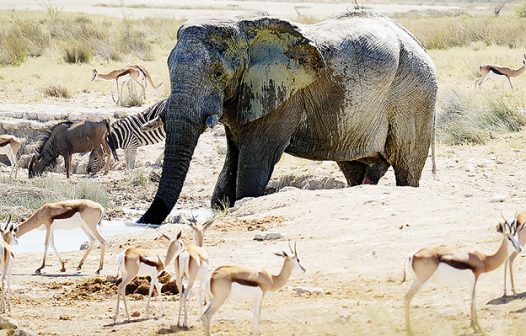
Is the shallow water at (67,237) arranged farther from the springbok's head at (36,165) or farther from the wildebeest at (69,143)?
the springbok's head at (36,165)

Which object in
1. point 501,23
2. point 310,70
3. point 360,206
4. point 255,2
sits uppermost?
point 310,70

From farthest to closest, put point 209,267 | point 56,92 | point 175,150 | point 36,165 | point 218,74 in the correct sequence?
1. point 56,92
2. point 36,165
3. point 218,74
4. point 175,150
5. point 209,267

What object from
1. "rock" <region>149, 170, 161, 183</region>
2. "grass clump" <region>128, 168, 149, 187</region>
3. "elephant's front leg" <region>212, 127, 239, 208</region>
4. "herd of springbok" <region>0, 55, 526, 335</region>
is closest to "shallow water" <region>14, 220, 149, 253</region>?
"elephant's front leg" <region>212, 127, 239, 208</region>

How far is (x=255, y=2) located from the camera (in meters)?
97.6

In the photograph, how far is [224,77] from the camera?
1420 centimetres

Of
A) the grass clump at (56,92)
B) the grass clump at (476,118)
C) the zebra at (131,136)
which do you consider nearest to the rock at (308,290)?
the grass clump at (476,118)

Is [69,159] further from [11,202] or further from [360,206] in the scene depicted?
[360,206]

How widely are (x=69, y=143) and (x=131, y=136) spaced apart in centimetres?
106

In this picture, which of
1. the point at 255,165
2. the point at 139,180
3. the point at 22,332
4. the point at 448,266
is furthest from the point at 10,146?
the point at 448,266

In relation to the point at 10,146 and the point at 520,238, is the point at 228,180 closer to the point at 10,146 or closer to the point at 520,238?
the point at 10,146

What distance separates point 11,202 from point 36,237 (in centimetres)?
248

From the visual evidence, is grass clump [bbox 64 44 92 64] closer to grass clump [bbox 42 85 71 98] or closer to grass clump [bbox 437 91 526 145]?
grass clump [bbox 42 85 71 98]

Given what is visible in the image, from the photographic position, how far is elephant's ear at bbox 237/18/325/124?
14.5m

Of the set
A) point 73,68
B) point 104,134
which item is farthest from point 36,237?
point 73,68
